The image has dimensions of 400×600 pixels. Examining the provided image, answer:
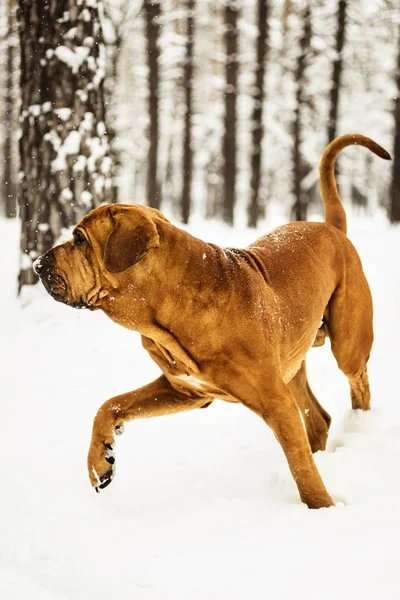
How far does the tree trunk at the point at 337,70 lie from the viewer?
19.0m

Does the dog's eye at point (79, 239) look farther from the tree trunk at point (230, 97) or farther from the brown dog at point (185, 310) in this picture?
the tree trunk at point (230, 97)

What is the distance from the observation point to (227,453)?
4094 millimetres

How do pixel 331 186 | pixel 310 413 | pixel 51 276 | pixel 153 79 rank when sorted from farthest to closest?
pixel 153 79 < pixel 331 186 < pixel 310 413 < pixel 51 276

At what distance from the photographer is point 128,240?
2830 millimetres

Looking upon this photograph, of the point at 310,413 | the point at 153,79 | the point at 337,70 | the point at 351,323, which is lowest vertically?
the point at 310,413

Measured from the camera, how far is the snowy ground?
2.48m

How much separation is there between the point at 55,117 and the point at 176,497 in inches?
169

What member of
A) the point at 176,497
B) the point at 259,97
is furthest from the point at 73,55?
the point at 259,97

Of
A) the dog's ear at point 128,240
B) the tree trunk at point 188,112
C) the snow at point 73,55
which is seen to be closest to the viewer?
the dog's ear at point 128,240

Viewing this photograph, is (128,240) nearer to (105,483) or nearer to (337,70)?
(105,483)

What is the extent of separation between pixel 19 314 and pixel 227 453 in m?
3.22

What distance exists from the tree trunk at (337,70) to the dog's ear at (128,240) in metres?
17.6

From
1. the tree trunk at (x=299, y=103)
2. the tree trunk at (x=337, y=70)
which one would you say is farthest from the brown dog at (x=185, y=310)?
the tree trunk at (x=337, y=70)

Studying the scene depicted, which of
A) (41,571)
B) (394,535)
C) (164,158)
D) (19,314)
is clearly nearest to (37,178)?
(19,314)
